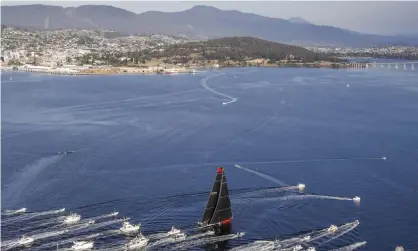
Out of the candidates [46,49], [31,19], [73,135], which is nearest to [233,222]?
[73,135]

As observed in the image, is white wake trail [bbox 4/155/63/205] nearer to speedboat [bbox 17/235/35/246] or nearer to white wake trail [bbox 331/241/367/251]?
speedboat [bbox 17/235/35/246]

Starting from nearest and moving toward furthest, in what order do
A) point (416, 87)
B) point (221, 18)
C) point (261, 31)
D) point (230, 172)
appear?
point (230, 172)
point (416, 87)
point (261, 31)
point (221, 18)

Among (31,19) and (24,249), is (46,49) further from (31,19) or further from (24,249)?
(31,19)

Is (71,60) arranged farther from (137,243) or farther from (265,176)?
(137,243)

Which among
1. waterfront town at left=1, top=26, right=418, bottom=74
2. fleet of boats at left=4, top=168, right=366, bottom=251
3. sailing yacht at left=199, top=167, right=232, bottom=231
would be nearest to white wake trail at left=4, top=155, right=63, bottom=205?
fleet of boats at left=4, top=168, right=366, bottom=251

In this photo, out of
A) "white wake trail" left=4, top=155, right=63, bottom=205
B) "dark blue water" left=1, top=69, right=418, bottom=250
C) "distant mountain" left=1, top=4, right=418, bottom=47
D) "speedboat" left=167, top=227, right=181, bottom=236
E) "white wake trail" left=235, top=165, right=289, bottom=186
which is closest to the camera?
"speedboat" left=167, top=227, right=181, bottom=236

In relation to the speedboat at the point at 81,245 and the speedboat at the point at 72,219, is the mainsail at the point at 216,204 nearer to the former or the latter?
the speedboat at the point at 81,245
